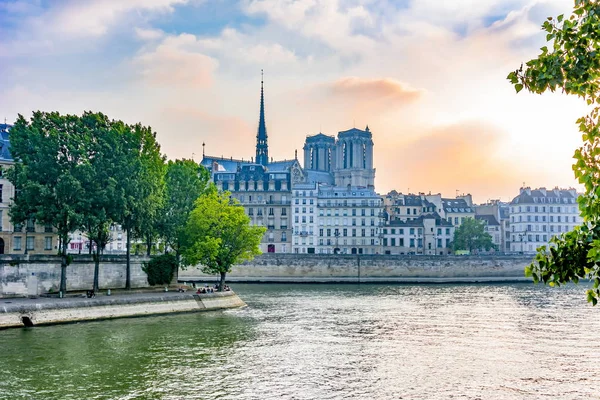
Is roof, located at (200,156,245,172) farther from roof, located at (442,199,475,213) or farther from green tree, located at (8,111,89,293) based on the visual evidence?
green tree, located at (8,111,89,293)

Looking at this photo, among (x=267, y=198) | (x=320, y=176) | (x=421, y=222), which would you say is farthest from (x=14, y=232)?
(x=320, y=176)

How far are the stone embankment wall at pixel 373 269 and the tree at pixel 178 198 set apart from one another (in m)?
31.9

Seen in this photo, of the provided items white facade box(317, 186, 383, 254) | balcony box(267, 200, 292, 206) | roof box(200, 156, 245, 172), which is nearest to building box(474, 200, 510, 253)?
white facade box(317, 186, 383, 254)

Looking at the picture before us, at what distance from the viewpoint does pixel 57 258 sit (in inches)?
2207

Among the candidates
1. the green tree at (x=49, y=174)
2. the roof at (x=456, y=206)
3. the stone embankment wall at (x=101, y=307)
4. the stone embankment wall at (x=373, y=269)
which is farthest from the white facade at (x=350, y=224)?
the green tree at (x=49, y=174)

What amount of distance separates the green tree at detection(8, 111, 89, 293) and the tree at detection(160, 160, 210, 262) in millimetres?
14398

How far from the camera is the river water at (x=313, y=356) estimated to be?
27875mm

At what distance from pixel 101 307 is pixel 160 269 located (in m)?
16.1

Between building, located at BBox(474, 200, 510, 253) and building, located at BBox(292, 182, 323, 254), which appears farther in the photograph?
building, located at BBox(474, 200, 510, 253)

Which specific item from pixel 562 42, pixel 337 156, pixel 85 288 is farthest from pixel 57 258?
pixel 337 156

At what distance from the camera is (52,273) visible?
5591 centimetres

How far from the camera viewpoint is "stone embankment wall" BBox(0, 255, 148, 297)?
172 ft

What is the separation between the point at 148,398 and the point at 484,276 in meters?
88.6

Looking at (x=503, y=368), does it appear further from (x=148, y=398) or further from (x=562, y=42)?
(x=562, y=42)
